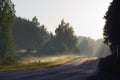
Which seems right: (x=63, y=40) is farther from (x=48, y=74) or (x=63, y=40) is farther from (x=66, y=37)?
(x=48, y=74)

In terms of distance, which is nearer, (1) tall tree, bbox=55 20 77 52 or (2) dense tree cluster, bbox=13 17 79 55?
(2) dense tree cluster, bbox=13 17 79 55

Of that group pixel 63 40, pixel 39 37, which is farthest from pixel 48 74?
pixel 63 40

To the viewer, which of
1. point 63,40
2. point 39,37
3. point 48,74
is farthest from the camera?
point 63,40

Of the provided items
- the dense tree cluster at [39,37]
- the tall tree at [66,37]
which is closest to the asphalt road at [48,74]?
the dense tree cluster at [39,37]

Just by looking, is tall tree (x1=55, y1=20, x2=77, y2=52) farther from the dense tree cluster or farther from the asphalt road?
the asphalt road

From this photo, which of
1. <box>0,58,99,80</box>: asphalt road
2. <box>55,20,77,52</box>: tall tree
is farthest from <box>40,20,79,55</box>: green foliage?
<box>0,58,99,80</box>: asphalt road

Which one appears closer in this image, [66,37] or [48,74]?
[48,74]

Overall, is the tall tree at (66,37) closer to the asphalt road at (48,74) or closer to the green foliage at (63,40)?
the green foliage at (63,40)

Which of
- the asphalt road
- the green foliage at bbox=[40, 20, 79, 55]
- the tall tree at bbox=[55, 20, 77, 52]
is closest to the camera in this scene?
the asphalt road

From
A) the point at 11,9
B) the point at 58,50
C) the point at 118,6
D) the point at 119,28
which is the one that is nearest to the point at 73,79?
the point at 119,28

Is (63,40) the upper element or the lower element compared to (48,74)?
upper

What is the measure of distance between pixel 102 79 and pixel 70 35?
5504 inches

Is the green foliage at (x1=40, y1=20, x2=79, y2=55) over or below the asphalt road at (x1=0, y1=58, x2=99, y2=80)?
over

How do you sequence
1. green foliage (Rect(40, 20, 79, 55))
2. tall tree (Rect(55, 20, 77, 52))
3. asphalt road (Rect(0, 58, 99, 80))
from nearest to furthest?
asphalt road (Rect(0, 58, 99, 80))
green foliage (Rect(40, 20, 79, 55))
tall tree (Rect(55, 20, 77, 52))
